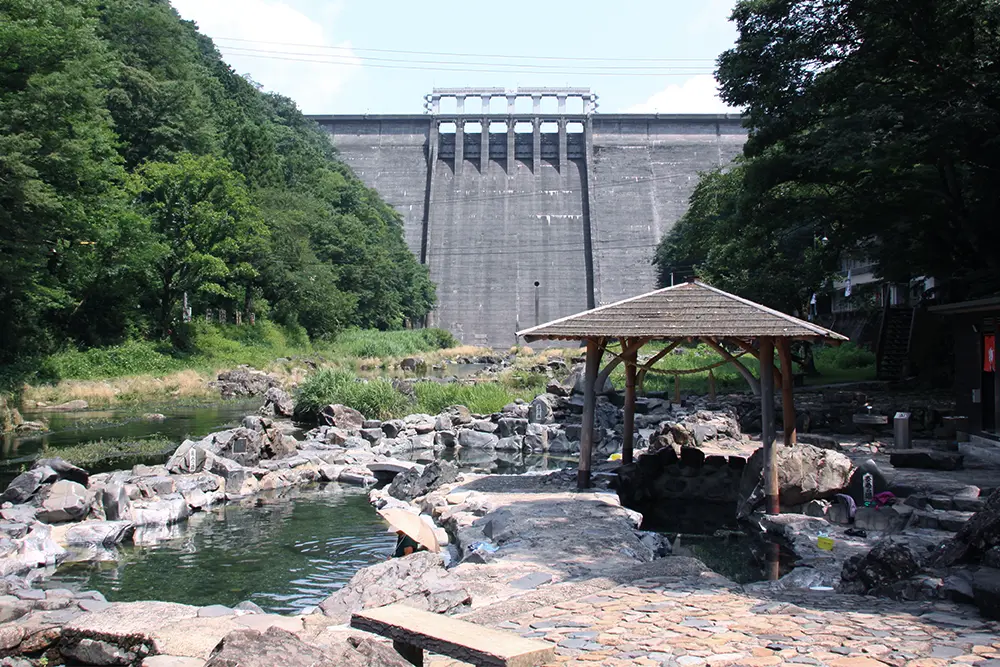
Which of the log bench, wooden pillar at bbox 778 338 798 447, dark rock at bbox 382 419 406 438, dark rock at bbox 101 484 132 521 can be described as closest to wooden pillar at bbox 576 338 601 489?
wooden pillar at bbox 778 338 798 447

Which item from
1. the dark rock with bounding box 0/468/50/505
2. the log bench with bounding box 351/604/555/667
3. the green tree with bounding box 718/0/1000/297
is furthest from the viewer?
the green tree with bounding box 718/0/1000/297

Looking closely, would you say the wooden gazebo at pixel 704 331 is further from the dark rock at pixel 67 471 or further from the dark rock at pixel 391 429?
the dark rock at pixel 391 429

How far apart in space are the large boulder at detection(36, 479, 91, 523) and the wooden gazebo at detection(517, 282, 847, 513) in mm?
6326

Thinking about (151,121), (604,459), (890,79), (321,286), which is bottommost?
(604,459)

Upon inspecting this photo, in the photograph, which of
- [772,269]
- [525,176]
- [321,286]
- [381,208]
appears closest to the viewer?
[772,269]

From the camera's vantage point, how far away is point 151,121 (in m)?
40.4

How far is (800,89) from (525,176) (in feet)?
195

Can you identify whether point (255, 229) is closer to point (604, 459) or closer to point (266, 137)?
point (266, 137)

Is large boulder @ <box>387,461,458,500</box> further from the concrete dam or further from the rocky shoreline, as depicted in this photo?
the concrete dam

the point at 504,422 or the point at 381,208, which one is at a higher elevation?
the point at 381,208

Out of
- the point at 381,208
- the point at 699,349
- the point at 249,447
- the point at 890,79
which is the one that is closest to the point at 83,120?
the point at 249,447

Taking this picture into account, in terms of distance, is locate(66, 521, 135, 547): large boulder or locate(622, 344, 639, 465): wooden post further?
locate(622, 344, 639, 465): wooden post

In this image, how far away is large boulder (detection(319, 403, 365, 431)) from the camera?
21688 mm

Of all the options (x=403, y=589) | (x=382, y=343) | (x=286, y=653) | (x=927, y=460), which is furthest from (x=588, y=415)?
(x=382, y=343)
